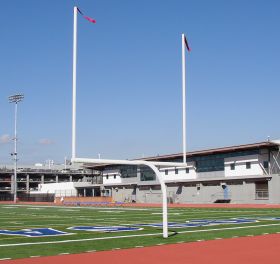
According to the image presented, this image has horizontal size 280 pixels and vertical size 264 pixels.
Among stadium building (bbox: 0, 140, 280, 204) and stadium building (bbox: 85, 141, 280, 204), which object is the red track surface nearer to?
stadium building (bbox: 0, 140, 280, 204)

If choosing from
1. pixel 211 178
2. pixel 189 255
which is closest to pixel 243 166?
pixel 211 178

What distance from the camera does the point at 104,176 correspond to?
3177 inches

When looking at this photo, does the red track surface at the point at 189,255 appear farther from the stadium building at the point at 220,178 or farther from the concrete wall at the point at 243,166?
the concrete wall at the point at 243,166

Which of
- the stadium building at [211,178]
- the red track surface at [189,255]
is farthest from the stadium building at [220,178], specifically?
the red track surface at [189,255]

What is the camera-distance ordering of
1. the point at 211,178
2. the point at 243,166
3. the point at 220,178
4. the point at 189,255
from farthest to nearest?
1. the point at 211,178
2. the point at 220,178
3. the point at 243,166
4. the point at 189,255

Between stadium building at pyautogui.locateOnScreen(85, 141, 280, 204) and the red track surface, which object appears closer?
the red track surface

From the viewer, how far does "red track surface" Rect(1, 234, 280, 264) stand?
1010 centimetres

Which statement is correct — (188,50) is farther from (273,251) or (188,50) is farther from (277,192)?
(277,192)

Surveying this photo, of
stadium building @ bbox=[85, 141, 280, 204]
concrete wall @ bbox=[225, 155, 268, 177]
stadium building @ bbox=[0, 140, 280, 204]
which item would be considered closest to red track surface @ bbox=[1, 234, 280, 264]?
stadium building @ bbox=[0, 140, 280, 204]

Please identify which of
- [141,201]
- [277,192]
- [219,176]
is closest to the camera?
[277,192]

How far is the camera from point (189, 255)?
35.8 feet

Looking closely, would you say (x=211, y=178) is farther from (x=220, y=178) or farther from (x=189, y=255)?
(x=189, y=255)

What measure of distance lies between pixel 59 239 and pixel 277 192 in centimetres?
4022

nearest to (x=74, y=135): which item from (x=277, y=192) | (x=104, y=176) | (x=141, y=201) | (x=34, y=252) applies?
(x=34, y=252)
